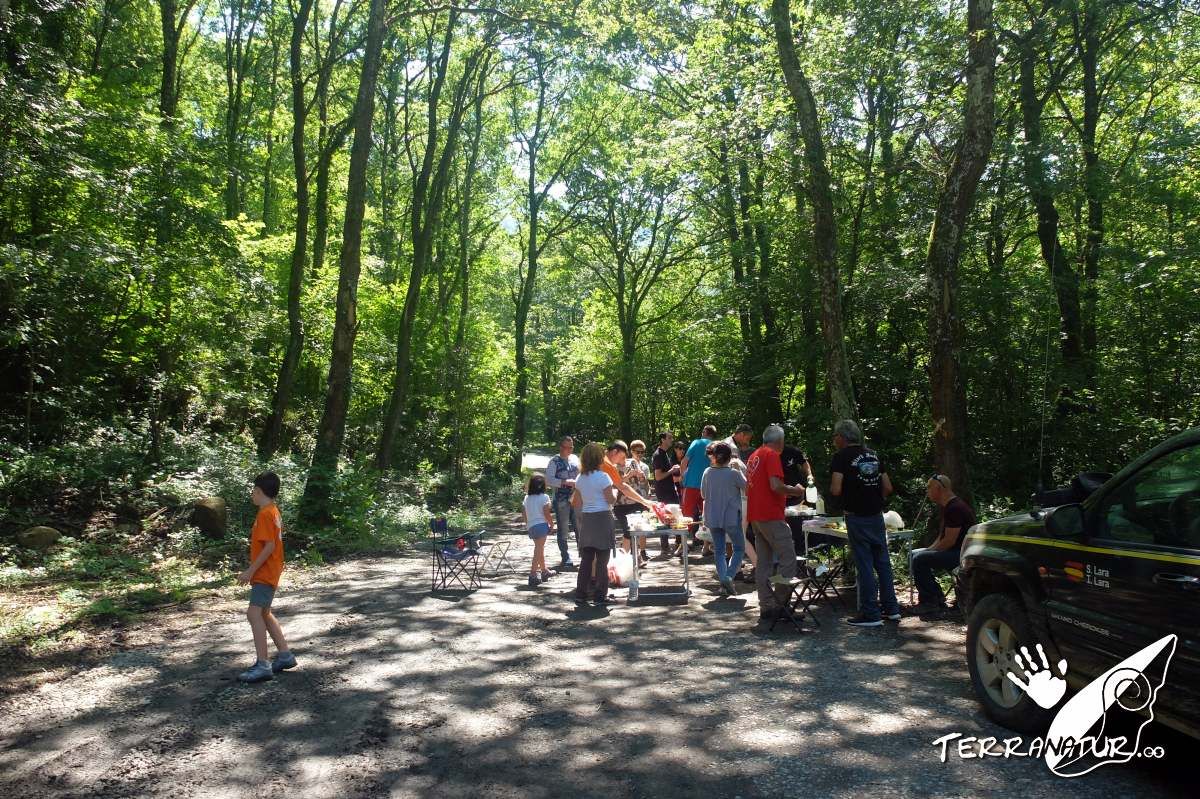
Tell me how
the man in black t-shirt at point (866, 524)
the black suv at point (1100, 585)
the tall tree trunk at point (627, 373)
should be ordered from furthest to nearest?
the tall tree trunk at point (627, 373), the man in black t-shirt at point (866, 524), the black suv at point (1100, 585)

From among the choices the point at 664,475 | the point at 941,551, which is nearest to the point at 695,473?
the point at 664,475

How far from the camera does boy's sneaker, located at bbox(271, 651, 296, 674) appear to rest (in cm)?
646

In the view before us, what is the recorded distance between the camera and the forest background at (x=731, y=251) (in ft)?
36.4

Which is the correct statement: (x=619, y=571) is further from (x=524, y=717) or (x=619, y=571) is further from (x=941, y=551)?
(x=524, y=717)

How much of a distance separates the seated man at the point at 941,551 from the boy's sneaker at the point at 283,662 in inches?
250

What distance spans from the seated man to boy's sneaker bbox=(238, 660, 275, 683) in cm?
651

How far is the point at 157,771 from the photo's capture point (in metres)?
4.56

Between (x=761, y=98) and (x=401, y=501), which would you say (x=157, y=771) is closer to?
(x=761, y=98)

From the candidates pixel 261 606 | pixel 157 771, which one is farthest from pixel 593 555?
pixel 157 771

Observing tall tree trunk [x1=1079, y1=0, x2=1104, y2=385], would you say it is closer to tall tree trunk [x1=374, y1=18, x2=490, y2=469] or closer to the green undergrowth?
the green undergrowth

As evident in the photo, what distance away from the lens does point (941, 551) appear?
8.09 metres

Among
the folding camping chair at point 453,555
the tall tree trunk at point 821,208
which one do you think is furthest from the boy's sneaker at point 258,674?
the tall tree trunk at point 821,208

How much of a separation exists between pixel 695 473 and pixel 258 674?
23.9 feet

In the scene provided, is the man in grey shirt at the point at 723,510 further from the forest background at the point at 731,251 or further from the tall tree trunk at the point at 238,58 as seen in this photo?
the tall tree trunk at the point at 238,58
